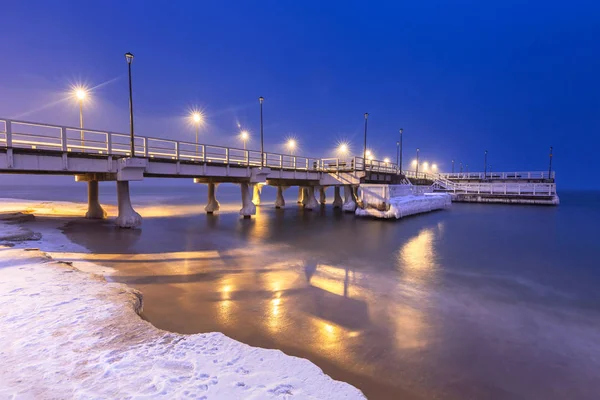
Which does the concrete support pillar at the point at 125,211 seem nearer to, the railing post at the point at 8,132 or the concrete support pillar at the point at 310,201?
the railing post at the point at 8,132

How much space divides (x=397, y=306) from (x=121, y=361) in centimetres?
614

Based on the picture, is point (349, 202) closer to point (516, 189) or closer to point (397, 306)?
point (397, 306)

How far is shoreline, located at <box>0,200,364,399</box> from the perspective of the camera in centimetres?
389

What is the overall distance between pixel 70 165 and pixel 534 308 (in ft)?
69.9

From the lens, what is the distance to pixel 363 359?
5.25 meters

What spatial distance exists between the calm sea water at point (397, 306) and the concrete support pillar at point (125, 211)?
3071mm

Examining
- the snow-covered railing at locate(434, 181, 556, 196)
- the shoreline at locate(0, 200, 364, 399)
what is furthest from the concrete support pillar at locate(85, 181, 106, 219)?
the snow-covered railing at locate(434, 181, 556, 196)

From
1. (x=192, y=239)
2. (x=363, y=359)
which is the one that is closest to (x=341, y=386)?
(x=363, y=359)

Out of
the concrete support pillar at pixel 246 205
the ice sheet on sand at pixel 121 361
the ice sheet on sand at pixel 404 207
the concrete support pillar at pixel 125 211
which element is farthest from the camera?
the ice sheet on sand at pixel 404 207

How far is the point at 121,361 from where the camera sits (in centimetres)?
442

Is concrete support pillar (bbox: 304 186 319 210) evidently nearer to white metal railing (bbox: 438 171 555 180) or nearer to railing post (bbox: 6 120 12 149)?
railing post (bbox: 6 120 12 149)

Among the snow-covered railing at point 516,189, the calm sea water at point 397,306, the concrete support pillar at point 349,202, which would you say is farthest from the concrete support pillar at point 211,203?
the snow-covered railing at point 516,189

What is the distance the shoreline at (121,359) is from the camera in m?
3.89

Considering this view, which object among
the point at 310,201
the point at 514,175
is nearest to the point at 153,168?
the point at 310,201
